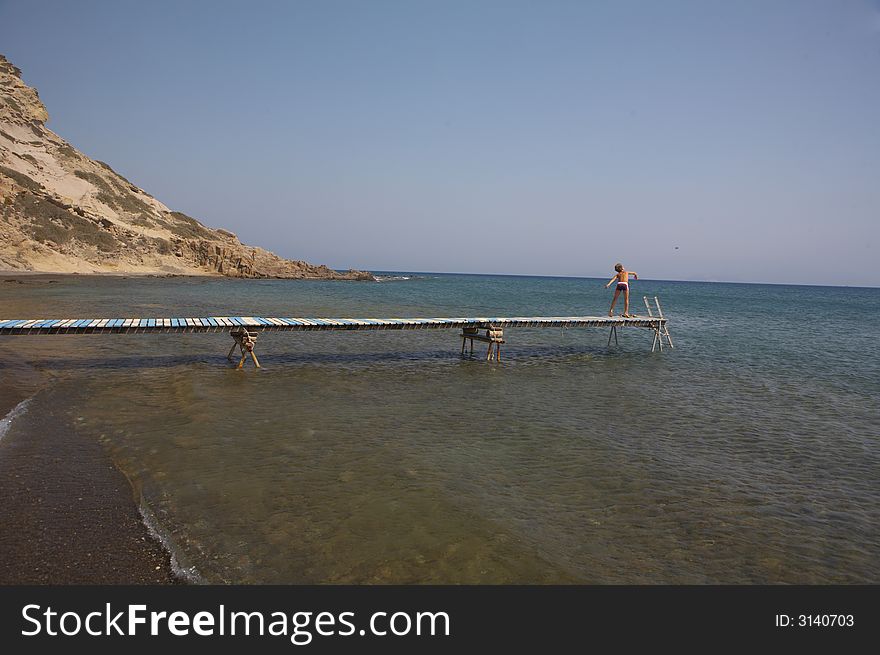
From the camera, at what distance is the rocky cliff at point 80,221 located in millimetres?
57125

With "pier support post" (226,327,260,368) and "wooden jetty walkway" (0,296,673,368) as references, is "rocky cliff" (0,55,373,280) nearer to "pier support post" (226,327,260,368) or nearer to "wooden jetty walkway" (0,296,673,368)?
"wooden jetty walkway" (0,296,673,368)

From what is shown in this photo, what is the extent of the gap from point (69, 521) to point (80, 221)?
233 ft

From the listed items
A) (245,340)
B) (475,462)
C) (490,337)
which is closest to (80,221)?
(245,340)

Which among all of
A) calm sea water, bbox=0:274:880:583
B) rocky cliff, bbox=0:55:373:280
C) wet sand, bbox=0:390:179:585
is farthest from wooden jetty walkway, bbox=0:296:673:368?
rocky cliff, bbox=0:55:373:280

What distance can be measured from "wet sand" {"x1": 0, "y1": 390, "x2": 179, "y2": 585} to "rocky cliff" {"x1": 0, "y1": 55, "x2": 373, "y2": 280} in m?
56.6

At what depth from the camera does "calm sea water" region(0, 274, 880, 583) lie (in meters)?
5.69

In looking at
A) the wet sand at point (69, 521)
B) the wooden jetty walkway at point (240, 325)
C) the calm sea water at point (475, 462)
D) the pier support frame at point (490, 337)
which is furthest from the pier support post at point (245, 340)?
the pier support frame at point (490, 337)

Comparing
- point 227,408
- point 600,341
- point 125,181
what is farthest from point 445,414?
point 125,181

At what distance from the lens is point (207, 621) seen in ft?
13.9

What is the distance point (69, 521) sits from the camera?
19.1 ft

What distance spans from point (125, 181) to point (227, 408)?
9043cm

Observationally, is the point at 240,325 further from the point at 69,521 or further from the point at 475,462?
the point at 69,521

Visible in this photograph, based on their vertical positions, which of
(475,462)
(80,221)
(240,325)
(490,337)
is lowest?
(475,462)

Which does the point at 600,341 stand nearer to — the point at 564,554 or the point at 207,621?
the point at 564,554
